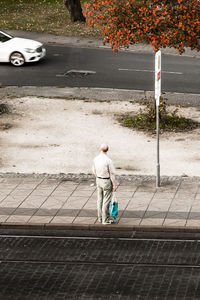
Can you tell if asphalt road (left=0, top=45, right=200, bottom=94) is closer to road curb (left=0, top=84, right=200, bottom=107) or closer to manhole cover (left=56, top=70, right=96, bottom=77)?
manhole cover (left=56, top=70, right=96, bottom=77)

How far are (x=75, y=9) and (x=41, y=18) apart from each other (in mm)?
2706

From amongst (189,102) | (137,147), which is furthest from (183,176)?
(189,102)

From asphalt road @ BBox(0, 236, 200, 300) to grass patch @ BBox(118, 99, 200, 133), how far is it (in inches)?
336

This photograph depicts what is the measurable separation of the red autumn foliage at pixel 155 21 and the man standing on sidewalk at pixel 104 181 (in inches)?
274

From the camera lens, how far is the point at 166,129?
72.4 feet

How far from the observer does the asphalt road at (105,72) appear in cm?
2766

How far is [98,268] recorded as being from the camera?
12.7 metres

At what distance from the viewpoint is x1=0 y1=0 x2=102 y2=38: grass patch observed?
37.8m

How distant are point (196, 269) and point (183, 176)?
5.67 m

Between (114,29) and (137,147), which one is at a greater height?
(114,29)

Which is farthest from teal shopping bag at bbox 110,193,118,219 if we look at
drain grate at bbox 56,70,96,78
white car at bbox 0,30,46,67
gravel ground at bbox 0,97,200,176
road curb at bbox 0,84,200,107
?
white car at bbox 0,30,46,67

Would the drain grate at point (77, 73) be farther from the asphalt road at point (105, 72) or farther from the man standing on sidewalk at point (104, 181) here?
the man standing on sidewalk at point (104, 181)

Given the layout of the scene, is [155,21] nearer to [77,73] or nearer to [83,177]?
[83,177]

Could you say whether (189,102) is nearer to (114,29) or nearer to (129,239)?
(114,29)
